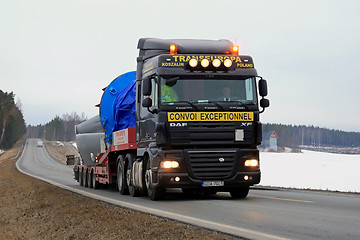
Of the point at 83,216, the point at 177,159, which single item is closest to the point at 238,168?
the point at 177,159

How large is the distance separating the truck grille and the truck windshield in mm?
1201

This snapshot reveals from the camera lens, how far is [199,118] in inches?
502

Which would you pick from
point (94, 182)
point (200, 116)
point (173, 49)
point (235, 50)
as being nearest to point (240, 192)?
point (200, 116)

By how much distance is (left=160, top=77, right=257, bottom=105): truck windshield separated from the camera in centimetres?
1293

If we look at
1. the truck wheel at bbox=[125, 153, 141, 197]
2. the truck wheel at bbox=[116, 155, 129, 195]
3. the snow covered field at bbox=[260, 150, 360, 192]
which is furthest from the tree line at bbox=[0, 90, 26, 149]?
the truck wheel at bbox=[125, 153, 141, 197]

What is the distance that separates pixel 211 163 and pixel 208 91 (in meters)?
1.71

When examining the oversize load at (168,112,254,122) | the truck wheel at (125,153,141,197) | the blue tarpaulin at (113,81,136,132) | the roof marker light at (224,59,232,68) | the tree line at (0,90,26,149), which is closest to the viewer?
the oversize load at (168,112,254,122)

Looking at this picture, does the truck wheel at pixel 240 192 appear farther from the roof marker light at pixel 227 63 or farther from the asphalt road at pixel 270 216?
the roof marker light at pixel 227 63

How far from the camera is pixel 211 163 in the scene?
13.0m

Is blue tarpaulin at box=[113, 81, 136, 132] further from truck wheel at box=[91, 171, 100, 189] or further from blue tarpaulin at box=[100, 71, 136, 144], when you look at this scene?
truck wheel at box=[91, 171, 100, 189]

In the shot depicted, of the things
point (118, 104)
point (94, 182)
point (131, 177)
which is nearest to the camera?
point (131, 177)

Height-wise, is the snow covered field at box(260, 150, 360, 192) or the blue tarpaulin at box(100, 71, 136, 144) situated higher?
the blue tarpaulin at box(100, 71, 136, 144)

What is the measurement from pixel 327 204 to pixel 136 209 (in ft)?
13.9

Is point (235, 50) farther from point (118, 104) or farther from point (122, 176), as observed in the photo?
point (122, 176)
